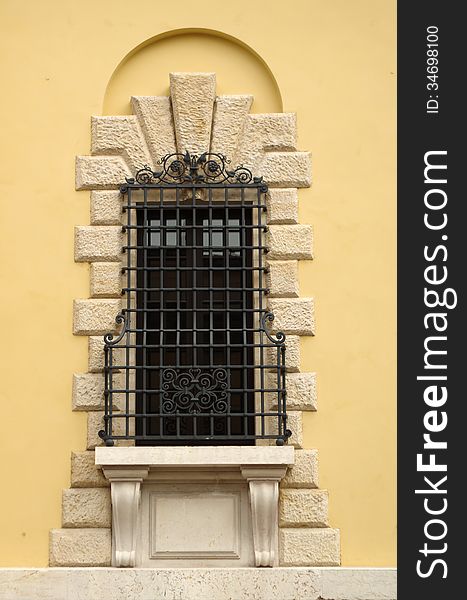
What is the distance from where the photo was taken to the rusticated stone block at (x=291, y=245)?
863 cm

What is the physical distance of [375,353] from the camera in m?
8.55

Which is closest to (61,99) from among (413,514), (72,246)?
(72,246)

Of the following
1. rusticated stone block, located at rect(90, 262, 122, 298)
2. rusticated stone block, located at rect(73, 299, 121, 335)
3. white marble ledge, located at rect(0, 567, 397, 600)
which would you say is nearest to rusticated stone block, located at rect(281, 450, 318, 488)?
white marble ledge, located at rect(0, 567, 397, 600)

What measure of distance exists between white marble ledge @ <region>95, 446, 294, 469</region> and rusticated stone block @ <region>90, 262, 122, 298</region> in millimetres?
1154

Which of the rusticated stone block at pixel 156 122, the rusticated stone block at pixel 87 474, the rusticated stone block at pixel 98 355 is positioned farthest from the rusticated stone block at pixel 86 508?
the rusticated stone block at pixel 156 122

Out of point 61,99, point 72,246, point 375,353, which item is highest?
point 61,99

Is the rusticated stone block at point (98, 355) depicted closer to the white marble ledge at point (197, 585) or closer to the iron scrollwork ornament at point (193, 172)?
the iron scrollwork ornament at point (193, 172)

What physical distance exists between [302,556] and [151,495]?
1135mm

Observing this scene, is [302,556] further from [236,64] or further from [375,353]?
[236,64]

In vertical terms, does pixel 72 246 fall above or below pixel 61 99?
below

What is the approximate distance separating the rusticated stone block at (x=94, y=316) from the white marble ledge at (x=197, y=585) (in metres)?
1.68

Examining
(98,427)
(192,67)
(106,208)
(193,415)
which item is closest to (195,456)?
(193,415)

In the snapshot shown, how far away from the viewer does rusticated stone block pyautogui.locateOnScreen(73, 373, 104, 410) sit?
846 centimetres

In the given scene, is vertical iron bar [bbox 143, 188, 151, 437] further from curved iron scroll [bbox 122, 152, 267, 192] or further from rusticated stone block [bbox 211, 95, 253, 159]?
rusticated stone block [bbox 211, 95, 253, 159]
